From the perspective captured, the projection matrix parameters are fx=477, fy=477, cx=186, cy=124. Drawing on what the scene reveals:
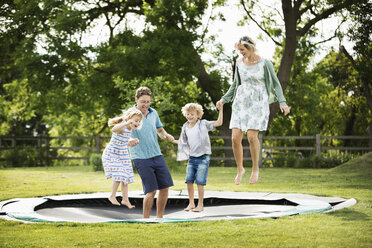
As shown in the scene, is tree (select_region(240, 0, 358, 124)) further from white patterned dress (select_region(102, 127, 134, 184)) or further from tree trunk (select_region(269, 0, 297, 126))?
white patterned dress (select_region(102, 127, 134, 184))

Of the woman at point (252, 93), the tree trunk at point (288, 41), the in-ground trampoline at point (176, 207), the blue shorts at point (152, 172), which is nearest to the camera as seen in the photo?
the woman at point (252, 93)

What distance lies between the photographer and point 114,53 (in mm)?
15430

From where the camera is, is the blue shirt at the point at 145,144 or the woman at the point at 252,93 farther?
the blue shirt at the point at 145,144

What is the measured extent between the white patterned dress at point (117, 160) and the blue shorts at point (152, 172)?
0.84m

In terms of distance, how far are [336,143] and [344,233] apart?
69.7ft

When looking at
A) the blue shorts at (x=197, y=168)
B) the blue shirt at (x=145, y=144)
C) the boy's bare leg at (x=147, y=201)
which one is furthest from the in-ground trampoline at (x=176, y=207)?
the blue shirt at (x=145, y=144)

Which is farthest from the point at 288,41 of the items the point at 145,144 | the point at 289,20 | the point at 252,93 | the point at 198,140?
the point at 145,144

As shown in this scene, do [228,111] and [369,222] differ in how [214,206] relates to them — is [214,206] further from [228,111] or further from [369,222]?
[228,111]

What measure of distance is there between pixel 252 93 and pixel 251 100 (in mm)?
75

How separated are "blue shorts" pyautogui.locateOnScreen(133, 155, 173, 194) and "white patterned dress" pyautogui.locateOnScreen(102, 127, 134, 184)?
840mm

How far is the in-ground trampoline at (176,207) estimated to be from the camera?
17.5 feet

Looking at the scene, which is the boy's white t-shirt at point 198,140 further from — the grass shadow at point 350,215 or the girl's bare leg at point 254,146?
the grass shadow at point 350,215

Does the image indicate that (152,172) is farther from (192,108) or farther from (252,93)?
(252,93)

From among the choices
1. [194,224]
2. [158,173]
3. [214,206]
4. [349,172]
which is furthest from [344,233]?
[349,172]
